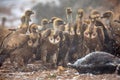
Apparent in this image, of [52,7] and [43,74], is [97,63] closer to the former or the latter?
[43,74]

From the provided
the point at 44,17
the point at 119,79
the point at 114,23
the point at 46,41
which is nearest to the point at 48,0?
the point at 44,17

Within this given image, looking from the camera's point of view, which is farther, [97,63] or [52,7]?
[52,7]

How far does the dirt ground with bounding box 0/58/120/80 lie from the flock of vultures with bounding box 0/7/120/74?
0.25 ft

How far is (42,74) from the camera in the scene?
19.6 feet

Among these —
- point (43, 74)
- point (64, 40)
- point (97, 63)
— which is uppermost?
point (64, 40)

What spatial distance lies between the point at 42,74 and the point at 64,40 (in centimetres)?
67

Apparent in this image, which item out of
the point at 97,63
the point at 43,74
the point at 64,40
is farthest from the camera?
the point at 64,40

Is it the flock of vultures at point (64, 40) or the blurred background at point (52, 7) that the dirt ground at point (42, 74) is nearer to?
the flock of vultures at point (64, 40)

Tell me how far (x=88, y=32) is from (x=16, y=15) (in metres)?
Answer: 1.26

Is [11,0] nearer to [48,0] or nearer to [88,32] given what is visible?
[48,0]

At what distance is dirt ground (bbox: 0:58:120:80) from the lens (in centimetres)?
580

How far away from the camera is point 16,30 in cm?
619

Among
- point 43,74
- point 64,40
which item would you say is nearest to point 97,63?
point 64,40

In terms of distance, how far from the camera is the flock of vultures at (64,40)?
5.96m
